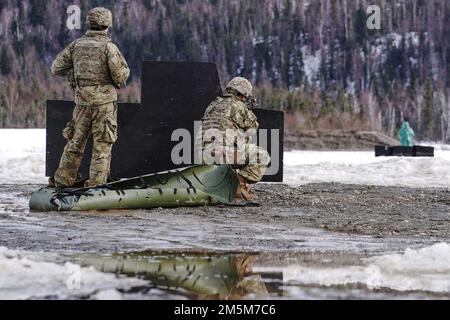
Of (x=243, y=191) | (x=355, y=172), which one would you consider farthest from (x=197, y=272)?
(x=355, y=172)

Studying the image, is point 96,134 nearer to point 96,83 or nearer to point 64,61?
point 96,83

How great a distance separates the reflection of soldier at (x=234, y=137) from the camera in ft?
34.1

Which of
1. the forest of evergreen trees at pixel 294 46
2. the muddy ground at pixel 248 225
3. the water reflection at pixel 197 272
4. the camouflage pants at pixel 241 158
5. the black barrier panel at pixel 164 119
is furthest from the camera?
the forest of evergreen trees at pixel 294 46

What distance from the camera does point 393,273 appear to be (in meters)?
5.52

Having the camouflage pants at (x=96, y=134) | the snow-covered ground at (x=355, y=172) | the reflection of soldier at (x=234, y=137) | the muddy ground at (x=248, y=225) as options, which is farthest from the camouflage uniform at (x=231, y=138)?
the snow-covered ground at (x=355, y=172)

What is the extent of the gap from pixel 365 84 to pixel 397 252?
68.4 metres

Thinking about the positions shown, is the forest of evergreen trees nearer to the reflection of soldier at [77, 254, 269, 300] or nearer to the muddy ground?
the muddy ground

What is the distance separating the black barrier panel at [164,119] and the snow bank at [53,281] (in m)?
6.51

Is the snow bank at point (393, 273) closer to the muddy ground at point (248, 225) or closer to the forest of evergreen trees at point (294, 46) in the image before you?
the muddy ground at point (248, 225)

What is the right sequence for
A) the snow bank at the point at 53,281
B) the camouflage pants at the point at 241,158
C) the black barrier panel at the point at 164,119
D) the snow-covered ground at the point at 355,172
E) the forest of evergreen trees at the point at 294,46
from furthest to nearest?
1. the forest of evergreen trees at the point at 294,46
2. the snow-covered ground at the point at 355,172
3. the black barrier panel at the point at 164,119
4. the camouflage pants at the point at 241,158
5. the snow bank at the point at 53,281

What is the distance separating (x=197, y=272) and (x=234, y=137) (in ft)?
16.5

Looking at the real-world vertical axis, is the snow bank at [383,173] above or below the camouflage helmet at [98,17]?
below
